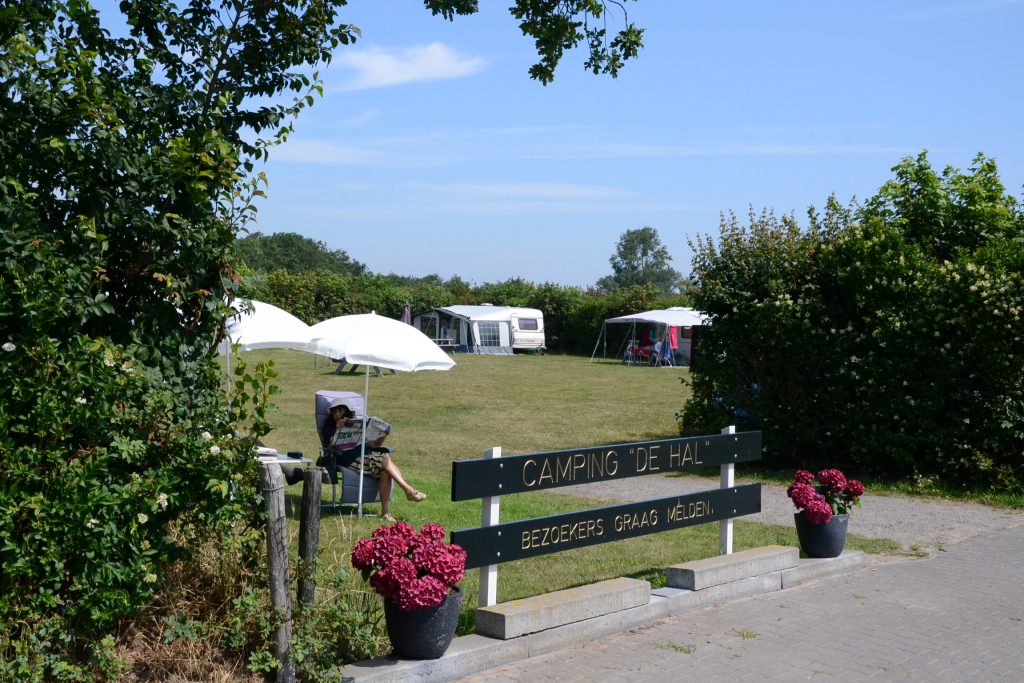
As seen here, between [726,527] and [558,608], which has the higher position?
[726,527]

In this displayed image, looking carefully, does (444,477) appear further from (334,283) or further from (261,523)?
(334,283)

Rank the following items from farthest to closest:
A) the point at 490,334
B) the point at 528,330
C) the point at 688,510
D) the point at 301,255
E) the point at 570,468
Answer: the point at 301,255 < the point at 528,330 < the point at 490,334 < the point at 688,510 < the point at 570,468

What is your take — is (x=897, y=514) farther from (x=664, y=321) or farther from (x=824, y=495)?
(x=664, y=321)

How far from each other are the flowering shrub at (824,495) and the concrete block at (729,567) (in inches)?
14.3

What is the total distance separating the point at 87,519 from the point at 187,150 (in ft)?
5.49

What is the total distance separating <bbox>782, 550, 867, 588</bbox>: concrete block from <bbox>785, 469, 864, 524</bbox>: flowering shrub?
0.31 m

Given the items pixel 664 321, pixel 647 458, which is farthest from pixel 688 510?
pixel 664 321

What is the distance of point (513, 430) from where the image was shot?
18016 millimetres

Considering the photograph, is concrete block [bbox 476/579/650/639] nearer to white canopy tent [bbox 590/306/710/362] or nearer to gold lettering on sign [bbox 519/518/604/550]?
gold lettering on sign [bbox 519/518/604/550]

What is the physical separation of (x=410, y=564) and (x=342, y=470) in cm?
532

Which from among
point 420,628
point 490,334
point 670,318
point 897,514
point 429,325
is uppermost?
point 670,318

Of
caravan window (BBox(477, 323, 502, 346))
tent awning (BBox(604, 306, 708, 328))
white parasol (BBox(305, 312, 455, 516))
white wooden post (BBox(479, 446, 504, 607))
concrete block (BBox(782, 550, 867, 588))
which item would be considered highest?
tent awning (BBox(604, 306, 708, 328))

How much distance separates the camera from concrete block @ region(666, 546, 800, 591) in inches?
261

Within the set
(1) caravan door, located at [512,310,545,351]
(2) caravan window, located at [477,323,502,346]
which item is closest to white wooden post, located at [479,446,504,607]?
(2) caravan window, located at [477,323,502,346]
